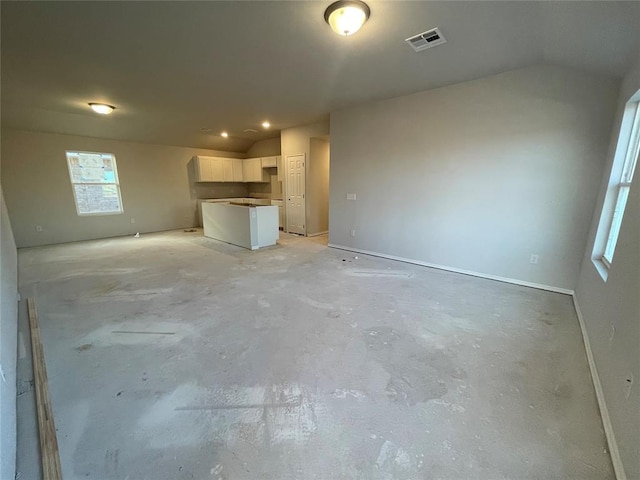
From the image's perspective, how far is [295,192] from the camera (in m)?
6.79

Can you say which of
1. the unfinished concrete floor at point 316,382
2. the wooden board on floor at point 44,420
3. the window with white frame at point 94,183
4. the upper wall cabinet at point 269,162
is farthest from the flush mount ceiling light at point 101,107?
the wooden board on floor at point 44,420

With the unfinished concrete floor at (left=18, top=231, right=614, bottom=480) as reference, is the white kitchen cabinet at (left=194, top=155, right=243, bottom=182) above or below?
above

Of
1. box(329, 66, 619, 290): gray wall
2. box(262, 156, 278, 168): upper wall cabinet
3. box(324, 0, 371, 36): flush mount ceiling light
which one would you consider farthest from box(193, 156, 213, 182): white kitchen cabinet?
box(324, 0, 371, 36): flush mount ceiling light

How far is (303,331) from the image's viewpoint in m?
2.40

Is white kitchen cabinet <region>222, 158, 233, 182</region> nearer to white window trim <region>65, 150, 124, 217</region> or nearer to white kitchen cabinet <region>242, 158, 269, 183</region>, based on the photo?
white kitchen cabinet <region>242, 158, 269, 183</region>

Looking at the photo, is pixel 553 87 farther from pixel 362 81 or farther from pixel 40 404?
pixel 40 404

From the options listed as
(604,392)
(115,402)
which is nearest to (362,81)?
(604,392)

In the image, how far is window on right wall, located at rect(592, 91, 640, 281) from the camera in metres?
2.39

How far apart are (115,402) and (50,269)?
3.91 metres

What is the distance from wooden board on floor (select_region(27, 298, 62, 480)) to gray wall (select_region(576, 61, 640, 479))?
2.55 metres

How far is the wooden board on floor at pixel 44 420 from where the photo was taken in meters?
1.23

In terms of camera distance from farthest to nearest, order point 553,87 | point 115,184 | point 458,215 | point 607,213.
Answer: point 115,184, point 458,215, point 553,87, point 607,213

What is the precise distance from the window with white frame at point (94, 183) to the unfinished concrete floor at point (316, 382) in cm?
367

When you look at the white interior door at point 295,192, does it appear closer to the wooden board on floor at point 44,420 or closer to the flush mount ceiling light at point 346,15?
the flush mount ceiling light at point 346,15
